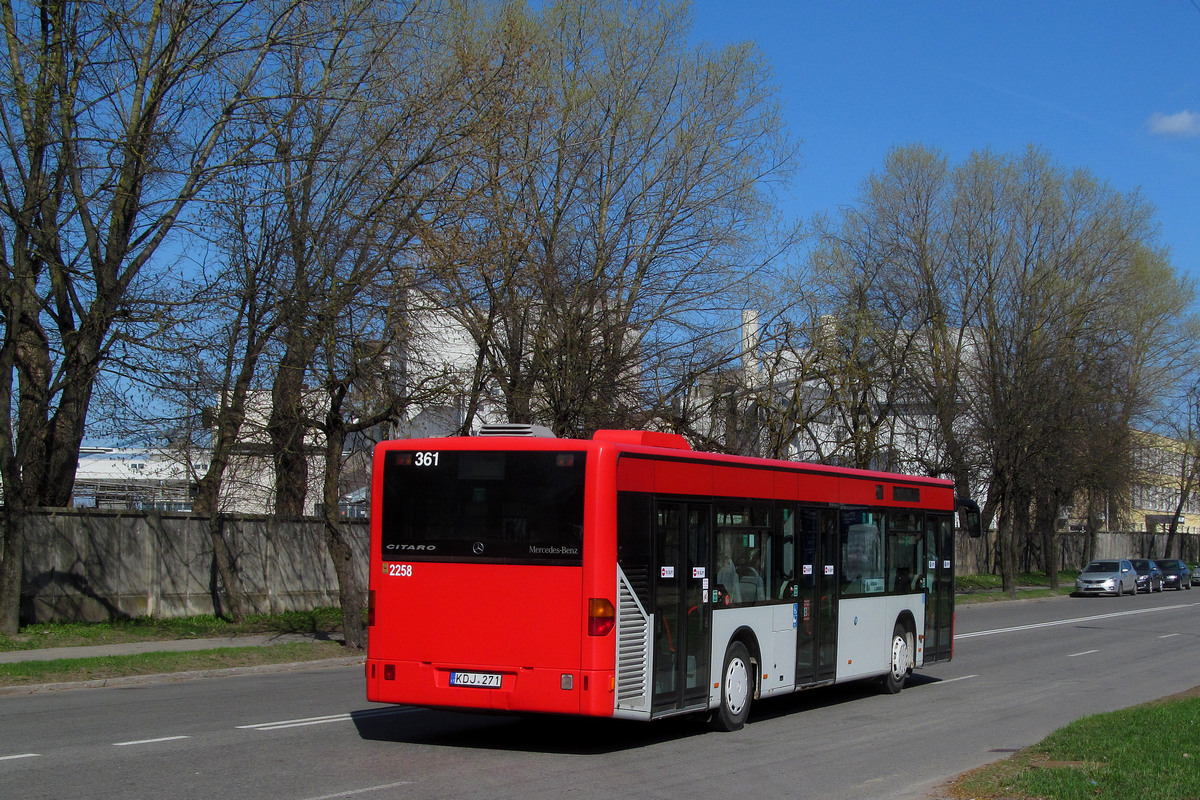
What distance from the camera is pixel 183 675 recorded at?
16484mm

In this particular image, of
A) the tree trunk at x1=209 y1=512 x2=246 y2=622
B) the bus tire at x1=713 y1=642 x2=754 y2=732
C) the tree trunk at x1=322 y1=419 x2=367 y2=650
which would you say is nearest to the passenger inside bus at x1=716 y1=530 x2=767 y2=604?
the bus tire at x1=713 y1=642 x2=754 y2=732

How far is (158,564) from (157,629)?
2192mm

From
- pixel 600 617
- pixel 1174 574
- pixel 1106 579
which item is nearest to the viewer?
pixel 600 617

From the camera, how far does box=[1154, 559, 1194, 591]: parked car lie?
55.0m

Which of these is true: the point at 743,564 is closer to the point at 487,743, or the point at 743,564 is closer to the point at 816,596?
the point at 816,596

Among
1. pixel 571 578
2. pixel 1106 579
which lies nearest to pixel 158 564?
pixel 571 578

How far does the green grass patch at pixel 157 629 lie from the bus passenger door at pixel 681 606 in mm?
12033

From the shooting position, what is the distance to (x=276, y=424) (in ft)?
66.6

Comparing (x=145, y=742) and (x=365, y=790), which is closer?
(x=365, y=790)

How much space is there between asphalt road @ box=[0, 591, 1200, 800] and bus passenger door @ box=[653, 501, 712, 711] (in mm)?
593

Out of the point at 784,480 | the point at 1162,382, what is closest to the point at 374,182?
the point at 784,480

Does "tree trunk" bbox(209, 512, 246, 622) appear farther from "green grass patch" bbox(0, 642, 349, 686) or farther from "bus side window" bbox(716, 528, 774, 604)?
"bus side window" bbox(716, 528, 774, 604)

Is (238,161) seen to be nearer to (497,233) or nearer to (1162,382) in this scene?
(497,233)

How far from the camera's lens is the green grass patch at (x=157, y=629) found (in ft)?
61.8
